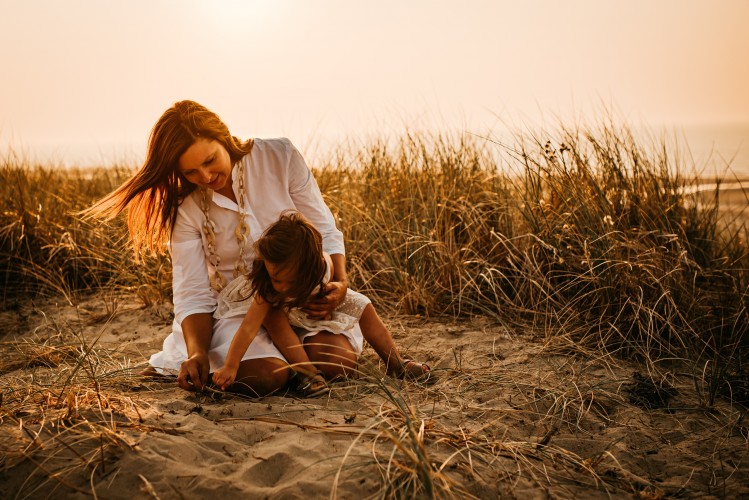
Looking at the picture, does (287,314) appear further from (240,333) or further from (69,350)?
(69,350)

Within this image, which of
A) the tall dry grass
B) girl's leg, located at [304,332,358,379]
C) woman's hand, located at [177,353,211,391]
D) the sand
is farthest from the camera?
the tall dry grass

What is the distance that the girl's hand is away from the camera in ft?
7.86

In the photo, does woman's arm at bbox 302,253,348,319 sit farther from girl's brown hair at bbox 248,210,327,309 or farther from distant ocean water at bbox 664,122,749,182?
distant ocean water at bbox 664,122,749,182

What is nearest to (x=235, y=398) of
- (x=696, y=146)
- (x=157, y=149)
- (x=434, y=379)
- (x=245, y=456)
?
(x=245, y=456)

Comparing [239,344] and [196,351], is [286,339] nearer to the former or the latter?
[239,344]

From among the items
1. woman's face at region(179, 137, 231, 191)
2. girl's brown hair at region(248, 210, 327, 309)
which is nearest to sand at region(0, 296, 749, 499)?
girl's brown hair at region(248, 210, 327, 309)

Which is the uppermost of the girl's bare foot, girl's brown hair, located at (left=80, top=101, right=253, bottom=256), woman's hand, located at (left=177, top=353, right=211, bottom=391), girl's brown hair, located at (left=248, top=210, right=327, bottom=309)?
girl's brown hair, located at (left=80, top=101, right=253, bottom=256)

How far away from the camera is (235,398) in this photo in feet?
8.02

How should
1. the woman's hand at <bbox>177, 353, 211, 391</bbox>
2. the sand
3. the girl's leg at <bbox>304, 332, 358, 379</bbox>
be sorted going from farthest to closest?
the girl's leg at <bbox>304, 332, 358, 379</bbox> < the woman's hand at <bbox>177, 353, 211, 391</bbox> < the sand

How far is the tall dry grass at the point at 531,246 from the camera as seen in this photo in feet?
10.2

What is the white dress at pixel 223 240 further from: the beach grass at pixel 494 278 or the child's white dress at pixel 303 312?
the beach grass at pixel 494 278

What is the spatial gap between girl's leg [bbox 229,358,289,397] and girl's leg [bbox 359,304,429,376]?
406 mm

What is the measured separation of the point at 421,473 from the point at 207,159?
1.53 meters

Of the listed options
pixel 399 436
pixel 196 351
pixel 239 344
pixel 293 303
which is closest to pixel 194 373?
pixel 196 351
